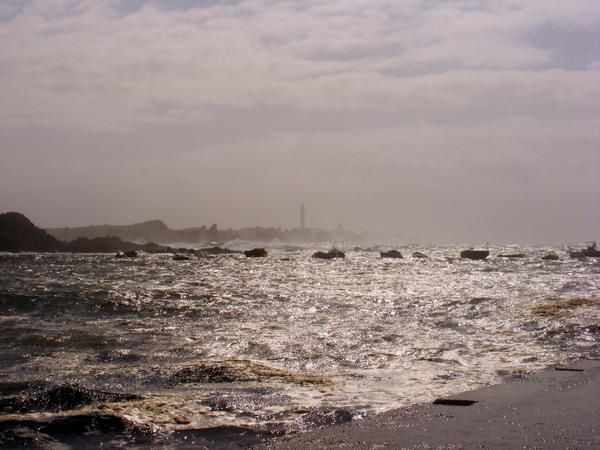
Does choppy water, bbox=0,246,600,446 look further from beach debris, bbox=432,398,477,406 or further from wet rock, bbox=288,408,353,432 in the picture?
beach debris, bbox=432,398,477,406

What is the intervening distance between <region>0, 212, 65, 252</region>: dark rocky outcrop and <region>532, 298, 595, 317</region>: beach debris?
101589 millimetres

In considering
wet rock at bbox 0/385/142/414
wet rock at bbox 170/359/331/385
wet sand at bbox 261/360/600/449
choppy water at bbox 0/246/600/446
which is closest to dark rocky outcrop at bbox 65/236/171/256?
choppy water at bbox 0/246/600/446

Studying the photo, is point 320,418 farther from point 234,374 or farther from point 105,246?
point 105,246

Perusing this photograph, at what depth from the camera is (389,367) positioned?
11266mm

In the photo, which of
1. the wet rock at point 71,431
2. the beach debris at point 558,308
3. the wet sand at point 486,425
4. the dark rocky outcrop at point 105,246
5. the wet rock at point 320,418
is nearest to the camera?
the wet sand at point 486,425

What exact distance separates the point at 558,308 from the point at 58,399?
15.2m

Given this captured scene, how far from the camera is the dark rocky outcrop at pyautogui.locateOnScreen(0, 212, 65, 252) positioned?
10950 centimetres

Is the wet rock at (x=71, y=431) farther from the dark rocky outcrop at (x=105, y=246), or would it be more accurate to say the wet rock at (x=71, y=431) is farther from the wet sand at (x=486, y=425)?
the dark rocky outcrop at (x=105, y=246)

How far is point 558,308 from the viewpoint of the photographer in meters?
19.8

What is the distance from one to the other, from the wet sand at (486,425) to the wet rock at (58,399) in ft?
9.72

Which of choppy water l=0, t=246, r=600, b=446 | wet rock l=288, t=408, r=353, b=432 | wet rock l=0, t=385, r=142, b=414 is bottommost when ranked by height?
choppy water l=0, t=246, r=600, b=446

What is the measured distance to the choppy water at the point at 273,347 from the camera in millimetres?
8547

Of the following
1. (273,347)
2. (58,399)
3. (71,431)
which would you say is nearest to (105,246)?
(273,347)

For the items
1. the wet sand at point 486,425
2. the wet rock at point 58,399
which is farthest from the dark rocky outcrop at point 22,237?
the wet sand at point 486,425
